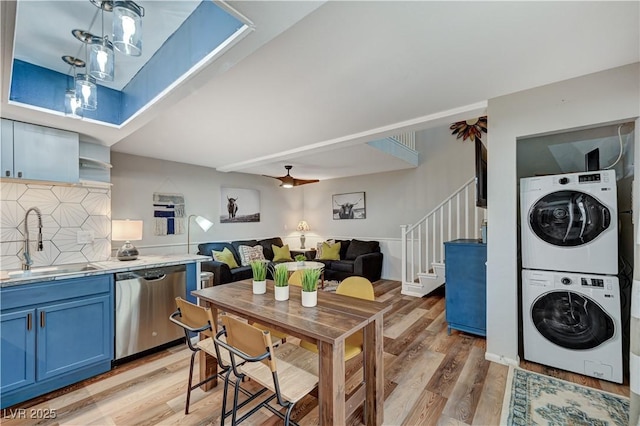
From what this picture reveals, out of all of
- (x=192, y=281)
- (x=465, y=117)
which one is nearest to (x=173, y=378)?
(x=192, y=281)

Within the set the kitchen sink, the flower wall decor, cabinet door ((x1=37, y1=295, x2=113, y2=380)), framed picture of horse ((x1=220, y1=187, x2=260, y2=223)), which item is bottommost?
cabinet door ((x1=37, y1=295, x2=113, y2=380))

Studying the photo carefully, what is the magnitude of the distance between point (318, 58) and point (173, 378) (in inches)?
110

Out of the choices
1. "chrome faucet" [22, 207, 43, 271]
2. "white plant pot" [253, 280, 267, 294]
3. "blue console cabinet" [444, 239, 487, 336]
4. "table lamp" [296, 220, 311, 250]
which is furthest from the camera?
"table lamp" [296, 220, 311, 250]

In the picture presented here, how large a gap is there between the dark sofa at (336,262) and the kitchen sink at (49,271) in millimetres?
2014

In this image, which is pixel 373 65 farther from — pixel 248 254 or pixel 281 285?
pixel 248 254

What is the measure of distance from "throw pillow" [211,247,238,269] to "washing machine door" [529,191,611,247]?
4.39 meters

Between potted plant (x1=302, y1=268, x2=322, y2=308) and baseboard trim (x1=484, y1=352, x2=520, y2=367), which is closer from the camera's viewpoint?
potted plant (x1=302, y1=268, x2=322, y2=308)

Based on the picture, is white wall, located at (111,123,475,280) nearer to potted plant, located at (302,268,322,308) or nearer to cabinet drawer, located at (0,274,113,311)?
cabinet drawer, located at (0,274,113,311)

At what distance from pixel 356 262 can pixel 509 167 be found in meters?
3.35

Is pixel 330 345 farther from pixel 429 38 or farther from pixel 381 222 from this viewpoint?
pixel 381 222

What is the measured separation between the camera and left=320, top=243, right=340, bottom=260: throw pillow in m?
5.98

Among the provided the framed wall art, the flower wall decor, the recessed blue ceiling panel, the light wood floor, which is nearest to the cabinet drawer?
→ the light wood floor

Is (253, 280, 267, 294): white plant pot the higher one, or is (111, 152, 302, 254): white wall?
(111, 152, 302, 254): white wall

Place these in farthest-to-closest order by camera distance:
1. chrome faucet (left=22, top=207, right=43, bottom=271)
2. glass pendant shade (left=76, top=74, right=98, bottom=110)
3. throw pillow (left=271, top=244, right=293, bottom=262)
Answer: throw pillow (left=271, top=244, right=293, bottom=262) → chrome faucet (left=22, top=207, right=43, bottom=271) → glass pendant shade (left=76, top=74, right=98, bottom=110)
